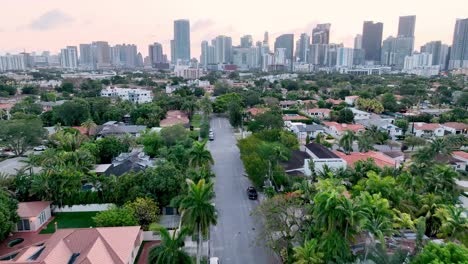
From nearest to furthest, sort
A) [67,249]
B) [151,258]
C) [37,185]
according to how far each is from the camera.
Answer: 1. [151,258]
2. [67,249]
3. [37,185]

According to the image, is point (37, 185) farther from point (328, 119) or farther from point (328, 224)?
point (328, 119)

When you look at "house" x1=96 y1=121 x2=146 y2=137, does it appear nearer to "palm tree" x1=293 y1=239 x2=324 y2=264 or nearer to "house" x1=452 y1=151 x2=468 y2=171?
"palm tree" x1=293 y1=239 x2=324 y2=264

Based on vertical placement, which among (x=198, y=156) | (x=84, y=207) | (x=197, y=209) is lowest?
(x=84, y=207)

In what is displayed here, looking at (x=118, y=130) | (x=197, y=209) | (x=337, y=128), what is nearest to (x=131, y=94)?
(x=118, y=130)

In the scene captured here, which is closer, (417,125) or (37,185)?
(37,185)

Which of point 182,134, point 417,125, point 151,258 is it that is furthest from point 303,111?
point 151,258

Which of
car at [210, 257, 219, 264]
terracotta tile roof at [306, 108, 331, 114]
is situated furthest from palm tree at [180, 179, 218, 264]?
terracotta tile roof at [306, 108, 331, 114]

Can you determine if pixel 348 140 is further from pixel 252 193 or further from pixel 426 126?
pixel 426 126
